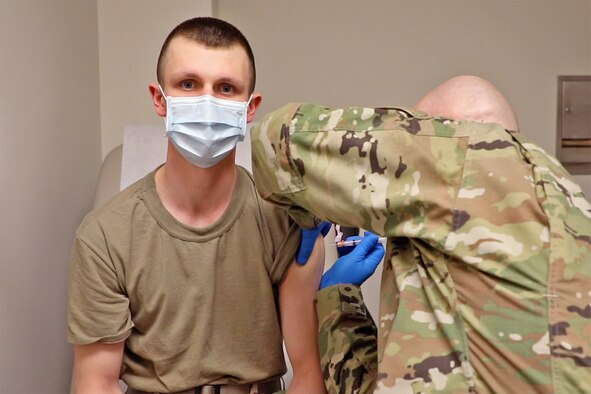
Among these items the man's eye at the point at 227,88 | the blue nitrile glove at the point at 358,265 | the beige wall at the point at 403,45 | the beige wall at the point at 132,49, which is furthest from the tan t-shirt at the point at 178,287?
the beige wall at the point at 403,45

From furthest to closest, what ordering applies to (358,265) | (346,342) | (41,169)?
(41,169)
(358,265)
(346,342)

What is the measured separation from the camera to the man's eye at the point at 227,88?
1.52 m

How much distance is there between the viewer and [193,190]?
158 centimetres

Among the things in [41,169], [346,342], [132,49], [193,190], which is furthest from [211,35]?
[132,49]

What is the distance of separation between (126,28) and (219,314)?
140cm

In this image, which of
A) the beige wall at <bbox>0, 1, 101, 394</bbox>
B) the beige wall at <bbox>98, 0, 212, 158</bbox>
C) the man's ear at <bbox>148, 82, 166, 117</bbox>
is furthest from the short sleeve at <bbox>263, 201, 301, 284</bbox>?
the beige wall at <bbox>98, 0, 212, 158</bbox>

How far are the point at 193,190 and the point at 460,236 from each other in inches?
28.3

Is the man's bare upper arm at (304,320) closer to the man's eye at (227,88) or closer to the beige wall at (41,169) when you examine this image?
the man's eye at (227,88)

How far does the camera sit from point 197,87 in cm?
150

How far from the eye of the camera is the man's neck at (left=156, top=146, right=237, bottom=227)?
1.57m

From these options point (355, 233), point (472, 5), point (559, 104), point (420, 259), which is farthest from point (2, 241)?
point (559, 104)

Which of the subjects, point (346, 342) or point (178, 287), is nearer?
point (346, 342)

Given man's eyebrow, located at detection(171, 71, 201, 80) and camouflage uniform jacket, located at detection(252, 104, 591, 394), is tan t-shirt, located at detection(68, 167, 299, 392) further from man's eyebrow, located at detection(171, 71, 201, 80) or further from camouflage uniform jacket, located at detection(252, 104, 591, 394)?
camouflage uniform jacket, located at detection(252, 104, 591, 394)

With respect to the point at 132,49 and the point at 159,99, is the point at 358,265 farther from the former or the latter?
the point at 132,49
